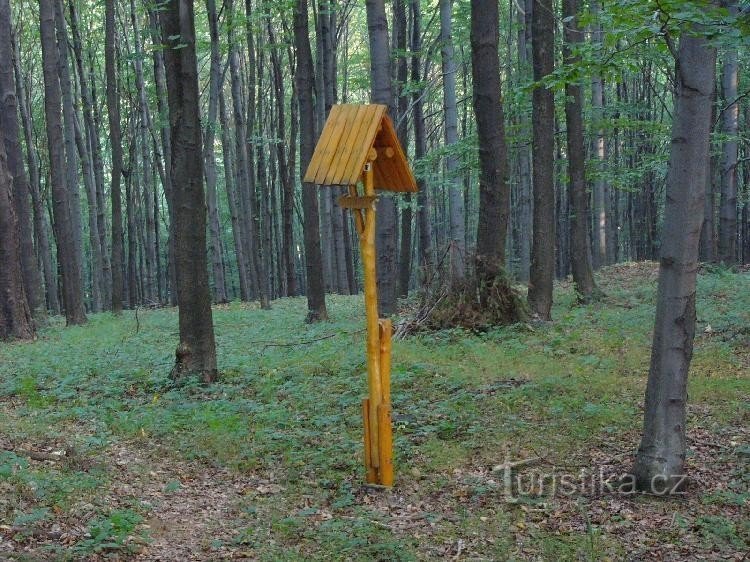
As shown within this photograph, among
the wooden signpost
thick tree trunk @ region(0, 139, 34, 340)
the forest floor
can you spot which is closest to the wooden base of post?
the wooden signpost

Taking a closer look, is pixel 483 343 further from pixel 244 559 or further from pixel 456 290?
pixel 244 559

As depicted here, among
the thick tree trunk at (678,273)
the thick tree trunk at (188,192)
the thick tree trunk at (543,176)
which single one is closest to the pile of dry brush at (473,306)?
the thick tree trunk at (543,176)

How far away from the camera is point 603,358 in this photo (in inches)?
387

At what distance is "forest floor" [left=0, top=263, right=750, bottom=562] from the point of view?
5113 mm

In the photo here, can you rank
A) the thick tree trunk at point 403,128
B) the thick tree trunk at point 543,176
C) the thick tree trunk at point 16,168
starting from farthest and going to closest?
the thick tree trunk at point 403,128 → the thick tree trunk at point 16,168 → the thick tree trunk at point 543,176

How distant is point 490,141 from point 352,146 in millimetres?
5965

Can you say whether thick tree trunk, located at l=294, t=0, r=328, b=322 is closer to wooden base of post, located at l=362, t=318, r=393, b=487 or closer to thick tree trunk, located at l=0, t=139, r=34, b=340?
thick tree trunk, located at l=0, t=139, r=34, b=340

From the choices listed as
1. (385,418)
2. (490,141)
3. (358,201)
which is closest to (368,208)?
(358,201)

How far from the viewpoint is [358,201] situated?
6262 mm

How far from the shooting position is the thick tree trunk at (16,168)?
1692cm

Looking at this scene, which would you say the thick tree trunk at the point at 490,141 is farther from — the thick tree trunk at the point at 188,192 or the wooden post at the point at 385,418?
the wooden post at the point at 385,418

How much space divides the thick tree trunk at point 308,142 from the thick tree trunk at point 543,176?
4.47 meters

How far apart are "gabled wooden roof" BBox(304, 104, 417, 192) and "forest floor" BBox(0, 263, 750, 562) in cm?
268

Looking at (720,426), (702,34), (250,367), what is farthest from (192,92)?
(720,426)
